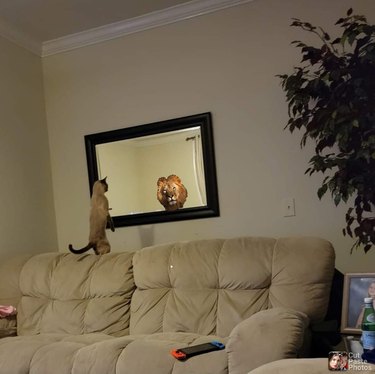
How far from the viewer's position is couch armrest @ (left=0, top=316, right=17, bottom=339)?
8.96ft

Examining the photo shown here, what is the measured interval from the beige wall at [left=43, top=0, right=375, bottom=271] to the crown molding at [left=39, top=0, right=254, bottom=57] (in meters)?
0.04

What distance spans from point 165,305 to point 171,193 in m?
0.93

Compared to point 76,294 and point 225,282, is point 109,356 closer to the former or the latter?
point 225,282

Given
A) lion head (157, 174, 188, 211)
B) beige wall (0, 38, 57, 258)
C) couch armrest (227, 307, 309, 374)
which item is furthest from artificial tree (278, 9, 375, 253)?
beige wall (0, 38, 57, 258)

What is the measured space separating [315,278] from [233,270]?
40 cm

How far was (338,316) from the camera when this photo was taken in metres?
2.38

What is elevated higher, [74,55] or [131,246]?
[74,55]

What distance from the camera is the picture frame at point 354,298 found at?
2.12 metres

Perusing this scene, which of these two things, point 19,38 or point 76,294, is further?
point 19,38

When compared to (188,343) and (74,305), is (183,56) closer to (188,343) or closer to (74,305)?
(74,305)

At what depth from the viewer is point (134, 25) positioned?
11.1ft

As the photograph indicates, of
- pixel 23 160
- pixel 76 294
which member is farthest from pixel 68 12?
pixel 76 294

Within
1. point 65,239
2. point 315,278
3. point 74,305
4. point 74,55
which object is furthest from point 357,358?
point 74,55

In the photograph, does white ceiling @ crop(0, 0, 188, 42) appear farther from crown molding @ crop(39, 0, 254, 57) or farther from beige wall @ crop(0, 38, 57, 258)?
beige wall @ crop(0, 38, 57, 258)
